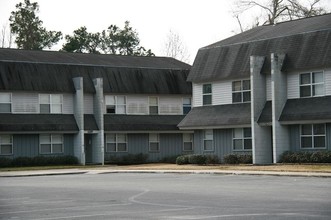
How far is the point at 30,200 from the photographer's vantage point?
24.1 metres

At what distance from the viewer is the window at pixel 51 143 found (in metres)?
57.3

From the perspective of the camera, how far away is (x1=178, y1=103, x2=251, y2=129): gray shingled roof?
48812 mm

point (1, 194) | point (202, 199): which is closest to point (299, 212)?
point (202, 199)

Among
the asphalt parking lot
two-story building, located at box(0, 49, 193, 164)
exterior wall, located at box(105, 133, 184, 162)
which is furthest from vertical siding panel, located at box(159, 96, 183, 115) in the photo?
the asphalt parking lot

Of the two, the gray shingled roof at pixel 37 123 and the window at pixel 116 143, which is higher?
the gray shingled roof at pixel 37 123

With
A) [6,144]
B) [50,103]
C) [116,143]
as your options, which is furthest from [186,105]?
[6,144]

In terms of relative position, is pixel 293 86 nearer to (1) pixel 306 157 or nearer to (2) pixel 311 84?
(2) pixel 311 84

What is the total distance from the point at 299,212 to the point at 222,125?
3165 cm

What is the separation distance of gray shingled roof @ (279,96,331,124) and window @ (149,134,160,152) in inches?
709

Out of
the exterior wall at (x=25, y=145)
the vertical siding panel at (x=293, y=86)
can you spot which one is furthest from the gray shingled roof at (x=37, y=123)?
the vertical siding panel at (x=293, y=86)

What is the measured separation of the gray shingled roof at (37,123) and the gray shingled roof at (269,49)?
10748 mm

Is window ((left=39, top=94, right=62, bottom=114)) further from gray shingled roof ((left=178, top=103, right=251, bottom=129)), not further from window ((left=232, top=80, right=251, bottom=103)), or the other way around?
window ((left=232, top=80, right=251, bottom=103))

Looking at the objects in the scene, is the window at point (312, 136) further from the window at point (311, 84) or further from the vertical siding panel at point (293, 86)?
the vertical siding panel at point (293, 86)

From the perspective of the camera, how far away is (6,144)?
2192 inches
